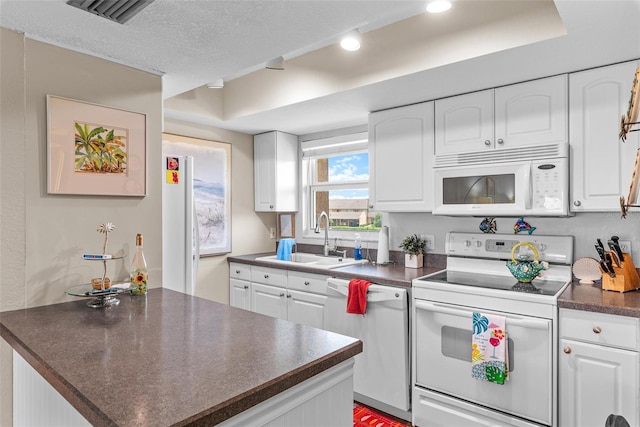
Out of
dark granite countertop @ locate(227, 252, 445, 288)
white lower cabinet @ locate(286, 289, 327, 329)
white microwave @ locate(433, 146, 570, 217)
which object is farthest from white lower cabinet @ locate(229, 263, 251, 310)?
white microwave @ locate(433, 146, 570, 217)

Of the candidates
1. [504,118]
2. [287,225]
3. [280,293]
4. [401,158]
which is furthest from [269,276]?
[504,118]

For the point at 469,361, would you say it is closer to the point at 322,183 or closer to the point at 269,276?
the point at 269,276

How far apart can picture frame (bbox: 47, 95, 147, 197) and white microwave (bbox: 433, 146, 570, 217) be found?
1.90 metres

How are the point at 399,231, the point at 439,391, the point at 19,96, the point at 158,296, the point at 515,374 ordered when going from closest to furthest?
the point at 19,96
the point at 158,296
the point at 515,374
the point at 439,391
the point at 399,231

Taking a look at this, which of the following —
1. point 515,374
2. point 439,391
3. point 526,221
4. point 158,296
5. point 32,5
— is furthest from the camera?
point 526,221

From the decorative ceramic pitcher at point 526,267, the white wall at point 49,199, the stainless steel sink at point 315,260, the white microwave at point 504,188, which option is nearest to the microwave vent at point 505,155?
the white microwave at point 504,188

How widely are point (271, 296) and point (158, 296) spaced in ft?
5.18

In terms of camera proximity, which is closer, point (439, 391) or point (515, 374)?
point (515, 374)

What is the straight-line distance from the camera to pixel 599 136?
6.98ft

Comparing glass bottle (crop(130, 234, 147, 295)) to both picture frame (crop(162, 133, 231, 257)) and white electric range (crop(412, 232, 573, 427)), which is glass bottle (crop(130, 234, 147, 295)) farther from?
picture frame (crop(162, 133, 231, 257))

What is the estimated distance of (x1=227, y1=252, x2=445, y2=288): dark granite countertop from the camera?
2568 millimetres

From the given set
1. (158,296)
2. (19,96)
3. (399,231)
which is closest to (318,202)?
(399,231)

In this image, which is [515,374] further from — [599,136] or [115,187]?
[115,187]

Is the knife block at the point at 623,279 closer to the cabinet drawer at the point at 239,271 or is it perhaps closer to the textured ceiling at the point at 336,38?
the textured ceiling at the point at 336,38
